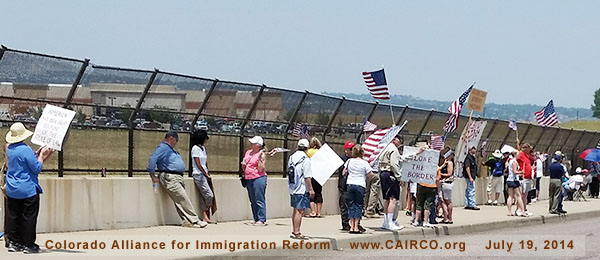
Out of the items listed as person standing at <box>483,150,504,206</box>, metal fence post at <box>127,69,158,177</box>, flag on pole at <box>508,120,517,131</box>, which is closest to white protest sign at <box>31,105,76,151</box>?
metal fence post at <box>127,69,158,177</box>

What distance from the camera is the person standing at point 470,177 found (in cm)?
2708

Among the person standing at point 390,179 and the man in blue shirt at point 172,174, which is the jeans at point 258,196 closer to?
the man in blue shirt at point 172,174

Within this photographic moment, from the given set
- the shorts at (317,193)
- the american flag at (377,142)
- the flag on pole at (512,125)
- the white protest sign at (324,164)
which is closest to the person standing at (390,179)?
the american flag at (377,142)

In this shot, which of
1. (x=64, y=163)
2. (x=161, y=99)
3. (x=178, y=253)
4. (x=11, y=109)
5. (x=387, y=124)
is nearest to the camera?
(x=178, y=253)

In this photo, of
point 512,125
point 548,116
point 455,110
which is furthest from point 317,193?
point 548,116

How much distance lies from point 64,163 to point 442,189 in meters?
7.81

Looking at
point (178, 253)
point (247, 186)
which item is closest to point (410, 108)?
point (247, 186)

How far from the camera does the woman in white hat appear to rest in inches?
510

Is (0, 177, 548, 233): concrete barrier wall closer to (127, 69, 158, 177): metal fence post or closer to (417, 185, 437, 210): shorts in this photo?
(127, 69, 158, 177): metal fence post

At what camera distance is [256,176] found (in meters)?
18.1

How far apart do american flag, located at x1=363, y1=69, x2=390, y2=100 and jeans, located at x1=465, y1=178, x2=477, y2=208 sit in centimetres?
698

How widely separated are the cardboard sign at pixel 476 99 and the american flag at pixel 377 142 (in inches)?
203

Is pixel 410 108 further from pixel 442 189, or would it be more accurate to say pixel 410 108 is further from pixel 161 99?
pixel 161 99

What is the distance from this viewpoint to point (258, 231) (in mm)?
17234
